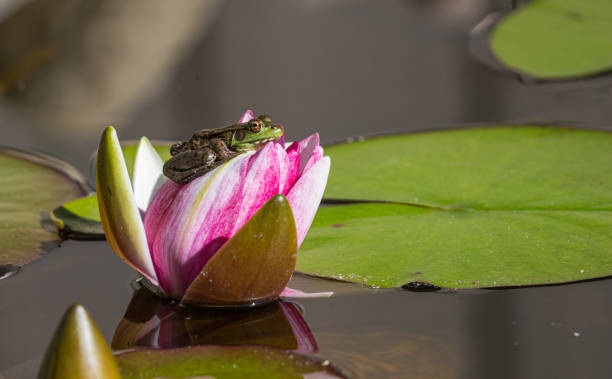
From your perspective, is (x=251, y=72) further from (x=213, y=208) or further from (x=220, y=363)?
(x=220, y=363)

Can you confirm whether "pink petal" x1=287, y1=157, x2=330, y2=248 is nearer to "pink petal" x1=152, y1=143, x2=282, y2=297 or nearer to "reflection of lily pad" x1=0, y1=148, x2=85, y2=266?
"pink petal" x1=152, y1=143, x2=282, y2=297

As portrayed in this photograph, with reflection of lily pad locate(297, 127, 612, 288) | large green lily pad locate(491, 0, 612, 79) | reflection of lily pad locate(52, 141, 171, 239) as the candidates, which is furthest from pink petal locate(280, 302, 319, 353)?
large green lily pad locate(491, 0, 612, 79)

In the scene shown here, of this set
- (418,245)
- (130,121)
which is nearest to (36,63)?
(130,121)

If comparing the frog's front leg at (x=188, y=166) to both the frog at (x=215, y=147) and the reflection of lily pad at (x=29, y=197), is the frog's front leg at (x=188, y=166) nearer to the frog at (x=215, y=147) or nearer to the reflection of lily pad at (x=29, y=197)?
the frog at (x=215, y=147)

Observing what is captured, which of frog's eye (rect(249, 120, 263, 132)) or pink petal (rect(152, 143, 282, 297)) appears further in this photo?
frog's eye (rect(249, 120, 263, 132))

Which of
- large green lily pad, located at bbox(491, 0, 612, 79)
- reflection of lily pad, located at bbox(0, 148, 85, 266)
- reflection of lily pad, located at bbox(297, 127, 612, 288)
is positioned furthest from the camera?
large green lily pad, located at bbox(491, 0, 612, 79)

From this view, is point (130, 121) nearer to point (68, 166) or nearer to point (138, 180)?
point (68, 166)

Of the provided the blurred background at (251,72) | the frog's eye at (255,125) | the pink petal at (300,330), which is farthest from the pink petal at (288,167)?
the blurred background at (251,72)
